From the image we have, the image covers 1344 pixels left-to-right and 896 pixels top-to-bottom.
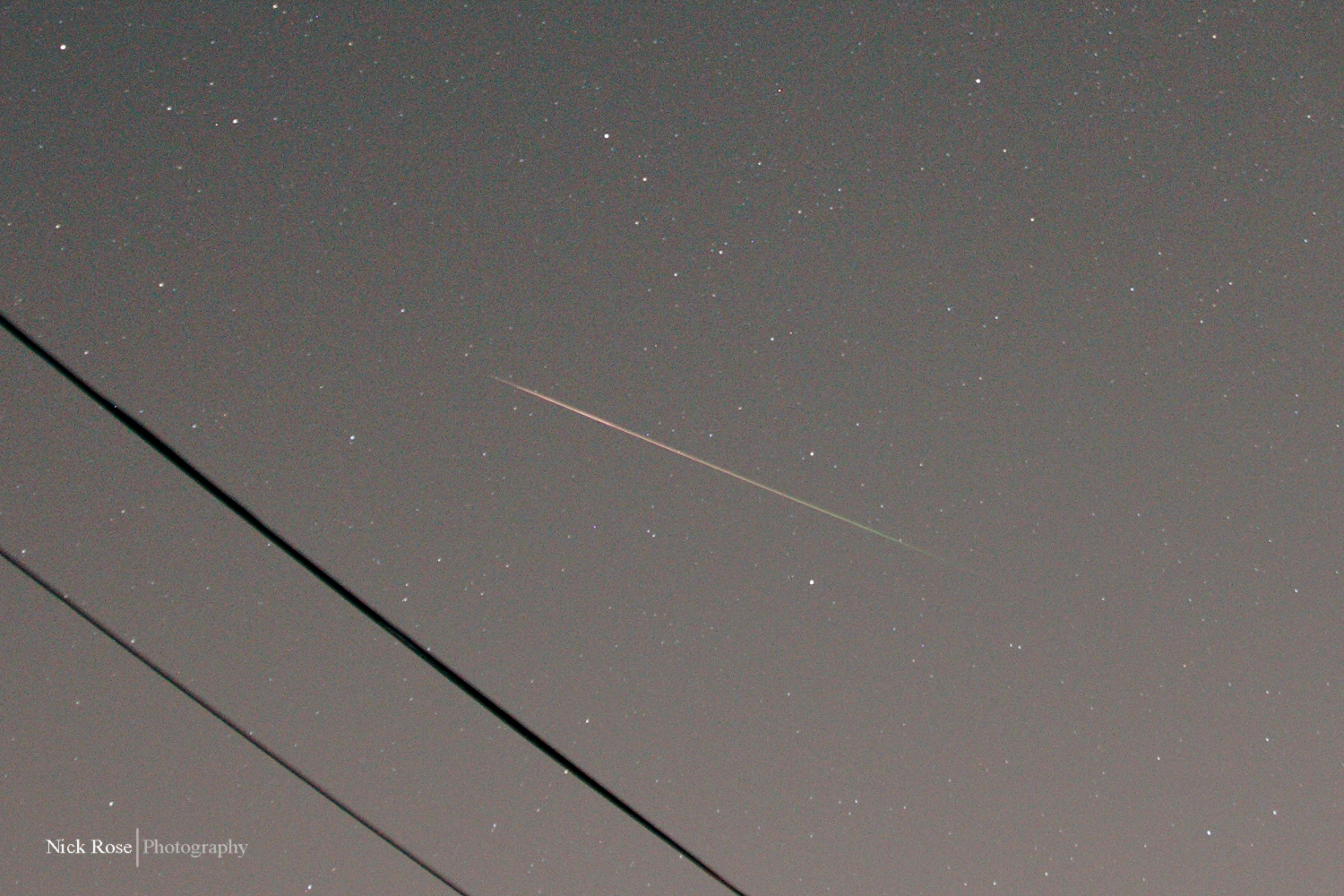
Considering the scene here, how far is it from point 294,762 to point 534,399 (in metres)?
0.43

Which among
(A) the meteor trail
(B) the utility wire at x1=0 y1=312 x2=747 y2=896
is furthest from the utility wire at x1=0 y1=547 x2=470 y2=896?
(A) the meteor trail

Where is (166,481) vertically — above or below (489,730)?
above

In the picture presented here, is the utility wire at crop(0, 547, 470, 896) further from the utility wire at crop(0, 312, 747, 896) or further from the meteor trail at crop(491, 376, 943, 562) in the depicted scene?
the meteor trail at crop(491, 376, 943, 562)

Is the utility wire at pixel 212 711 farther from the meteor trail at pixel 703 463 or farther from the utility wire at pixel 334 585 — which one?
the meteor trail at pixel 703 463

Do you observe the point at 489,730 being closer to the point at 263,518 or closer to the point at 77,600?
the point at 263,518

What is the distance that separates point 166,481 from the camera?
40.6 inches

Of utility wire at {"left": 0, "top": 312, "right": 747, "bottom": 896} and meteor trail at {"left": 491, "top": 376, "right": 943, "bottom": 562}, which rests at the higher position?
meteor trail at {"left": 491, "top": 376, "right": 943, "bottom": 562}

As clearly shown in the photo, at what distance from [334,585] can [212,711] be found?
0.35 metres

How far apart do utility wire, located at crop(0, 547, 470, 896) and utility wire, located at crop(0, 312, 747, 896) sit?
0.56 feet

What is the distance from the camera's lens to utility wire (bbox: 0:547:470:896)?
1044mm

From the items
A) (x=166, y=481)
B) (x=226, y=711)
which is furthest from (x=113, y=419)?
(x=226, y=711)

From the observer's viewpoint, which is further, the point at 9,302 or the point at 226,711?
the point at 226,711

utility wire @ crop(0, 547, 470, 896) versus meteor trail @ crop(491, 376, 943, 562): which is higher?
meteor trail @ crop(491, 376, 943, 562)

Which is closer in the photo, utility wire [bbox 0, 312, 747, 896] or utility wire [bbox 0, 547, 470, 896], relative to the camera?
utility wire [bbox 0, 312, 747, 896]
